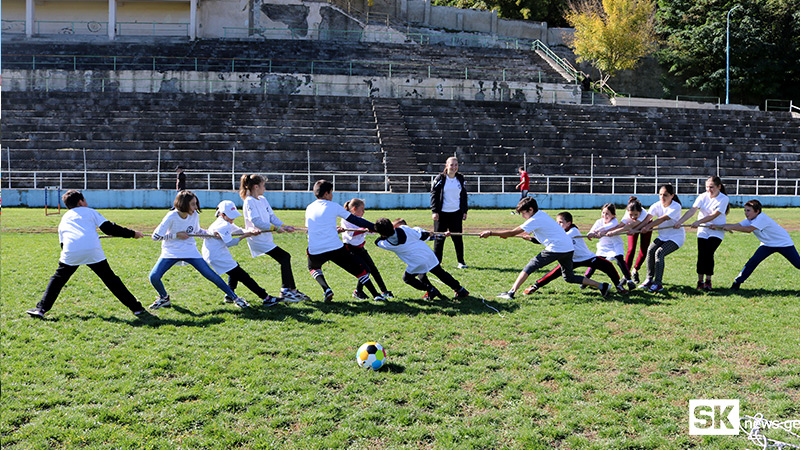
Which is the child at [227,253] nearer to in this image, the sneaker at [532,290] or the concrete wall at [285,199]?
the sneaker at [532,290]

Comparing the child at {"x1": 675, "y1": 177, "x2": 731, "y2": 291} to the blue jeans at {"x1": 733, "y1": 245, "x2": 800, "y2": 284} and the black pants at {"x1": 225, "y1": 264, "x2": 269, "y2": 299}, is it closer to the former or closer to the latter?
the blue jeans at {"x1": 733, "y1": 245, "x2": 800, "y2": 284}

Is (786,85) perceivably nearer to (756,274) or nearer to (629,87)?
(629,87)

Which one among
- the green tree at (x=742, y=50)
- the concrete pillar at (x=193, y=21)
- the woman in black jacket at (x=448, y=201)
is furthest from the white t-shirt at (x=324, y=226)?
the green tree at (x=742, y=50)

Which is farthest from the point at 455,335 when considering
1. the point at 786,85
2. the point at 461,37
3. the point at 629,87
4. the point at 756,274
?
the point at 786,85

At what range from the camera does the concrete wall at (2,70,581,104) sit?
32.2 meters

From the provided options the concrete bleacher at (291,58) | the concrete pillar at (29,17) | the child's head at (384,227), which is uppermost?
the concrete pillar at (29,17)

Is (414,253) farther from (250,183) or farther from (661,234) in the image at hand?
(661,234)

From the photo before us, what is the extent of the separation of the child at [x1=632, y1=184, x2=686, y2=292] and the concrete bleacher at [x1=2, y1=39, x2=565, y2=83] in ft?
90.2

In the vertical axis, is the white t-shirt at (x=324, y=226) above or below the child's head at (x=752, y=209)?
below

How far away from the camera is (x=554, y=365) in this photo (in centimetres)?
608

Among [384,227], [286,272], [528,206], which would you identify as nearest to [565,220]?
[528,206]

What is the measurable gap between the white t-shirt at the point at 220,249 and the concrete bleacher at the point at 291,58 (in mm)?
26959

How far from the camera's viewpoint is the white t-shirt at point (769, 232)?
363 inches

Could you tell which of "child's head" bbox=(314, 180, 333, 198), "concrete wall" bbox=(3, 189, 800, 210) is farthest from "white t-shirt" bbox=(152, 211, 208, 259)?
"concrete wall" bbox=(3, 189, 800, 210)
